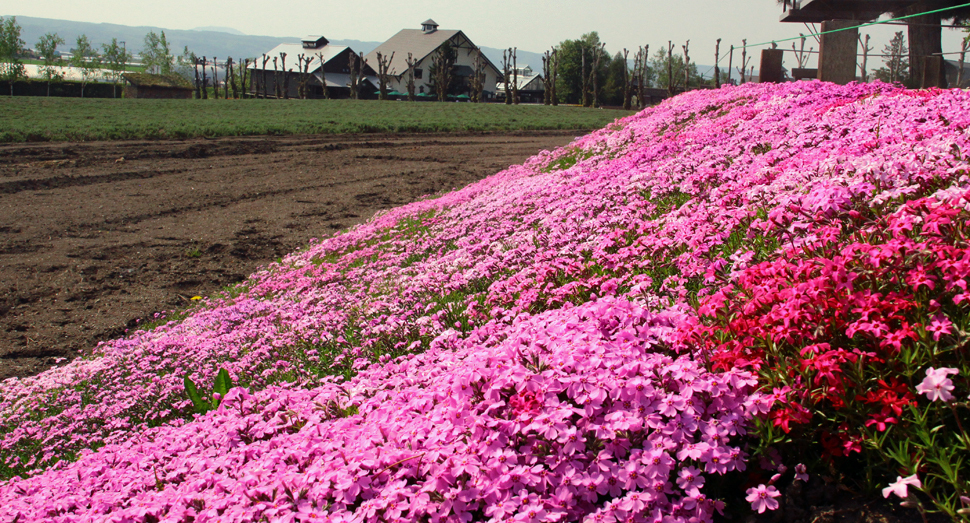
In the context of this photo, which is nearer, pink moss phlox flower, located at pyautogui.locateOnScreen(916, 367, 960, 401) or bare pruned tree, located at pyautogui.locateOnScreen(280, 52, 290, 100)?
pink moss phlox flower, located at pyautogui.locateOnScreen(916, 367, 960, 401)

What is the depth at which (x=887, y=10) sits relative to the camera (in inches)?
529

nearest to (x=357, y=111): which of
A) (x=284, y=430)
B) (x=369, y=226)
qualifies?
(x=369, y=226)

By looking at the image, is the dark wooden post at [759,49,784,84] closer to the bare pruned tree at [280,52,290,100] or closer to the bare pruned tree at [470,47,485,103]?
the bare pruned tree at [470,47,485,103]

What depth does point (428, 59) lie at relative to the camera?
9388 cm

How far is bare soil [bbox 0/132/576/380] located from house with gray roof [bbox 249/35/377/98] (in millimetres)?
66891

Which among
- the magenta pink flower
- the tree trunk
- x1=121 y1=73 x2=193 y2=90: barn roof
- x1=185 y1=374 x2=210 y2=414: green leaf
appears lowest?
x1=185 y1=374 x2=210 y2=414: green leaf

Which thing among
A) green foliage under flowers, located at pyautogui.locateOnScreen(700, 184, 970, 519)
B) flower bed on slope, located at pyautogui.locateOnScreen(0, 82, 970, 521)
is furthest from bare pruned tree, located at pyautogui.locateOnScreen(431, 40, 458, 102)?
green foliage under flowers, located at pyautogui.locateOnScreen(700, 184, 970, 519)

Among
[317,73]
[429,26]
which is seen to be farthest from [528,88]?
[317,73]

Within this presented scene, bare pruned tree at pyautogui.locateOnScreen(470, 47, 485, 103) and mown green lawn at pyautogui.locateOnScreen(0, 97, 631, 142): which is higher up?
bare pruned tree at pyautogui.locateOnScreen(470, 47, 485, 103)

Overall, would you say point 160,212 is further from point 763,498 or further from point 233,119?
point 233,119

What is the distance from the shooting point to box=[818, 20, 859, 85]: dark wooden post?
12.1 m

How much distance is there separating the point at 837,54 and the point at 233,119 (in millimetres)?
32624

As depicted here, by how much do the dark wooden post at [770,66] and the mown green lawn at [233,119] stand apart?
21.3m

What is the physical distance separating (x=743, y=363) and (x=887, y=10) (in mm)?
14872
